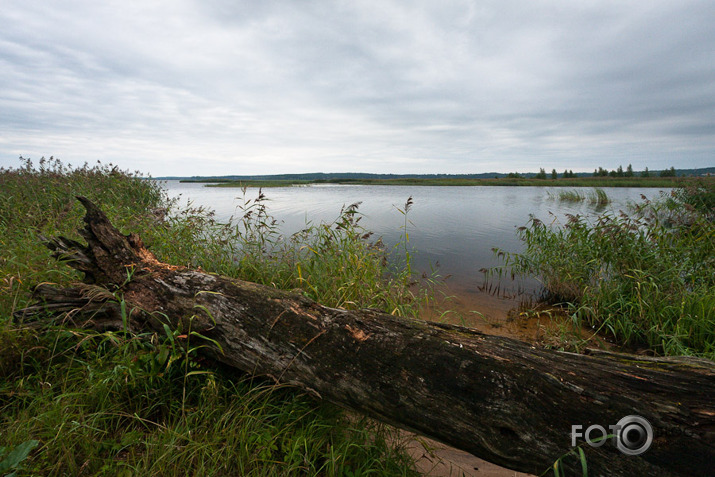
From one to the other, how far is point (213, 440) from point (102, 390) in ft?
2.91

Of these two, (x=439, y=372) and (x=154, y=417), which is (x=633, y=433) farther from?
(x=154, y=417)

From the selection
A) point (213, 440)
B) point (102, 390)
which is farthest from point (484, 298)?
point (102, 390)

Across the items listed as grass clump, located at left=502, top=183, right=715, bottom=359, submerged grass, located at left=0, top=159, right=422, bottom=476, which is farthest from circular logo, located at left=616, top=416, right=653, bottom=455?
grass clump, located at left=502, top=183, right=715, bottom=359

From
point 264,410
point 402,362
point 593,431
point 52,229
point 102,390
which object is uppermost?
point 52,229

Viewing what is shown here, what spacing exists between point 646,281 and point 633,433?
418 centimetres

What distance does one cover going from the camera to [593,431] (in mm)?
1597

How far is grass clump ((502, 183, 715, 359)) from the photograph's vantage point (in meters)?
Answer: 3.99

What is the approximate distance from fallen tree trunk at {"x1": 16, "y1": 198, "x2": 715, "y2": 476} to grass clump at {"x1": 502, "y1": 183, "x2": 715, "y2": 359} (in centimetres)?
294

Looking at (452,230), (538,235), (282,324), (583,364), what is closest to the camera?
(583,364)

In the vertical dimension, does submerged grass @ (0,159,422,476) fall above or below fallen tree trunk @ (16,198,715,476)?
below

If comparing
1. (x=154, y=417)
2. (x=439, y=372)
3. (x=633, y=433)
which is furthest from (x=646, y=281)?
(x=154, y=417)

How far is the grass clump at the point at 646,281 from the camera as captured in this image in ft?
13.1

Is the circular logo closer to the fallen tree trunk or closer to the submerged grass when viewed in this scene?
the fallen tree trunk

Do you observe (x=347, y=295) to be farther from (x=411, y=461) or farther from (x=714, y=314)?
(x=714, y=314)
